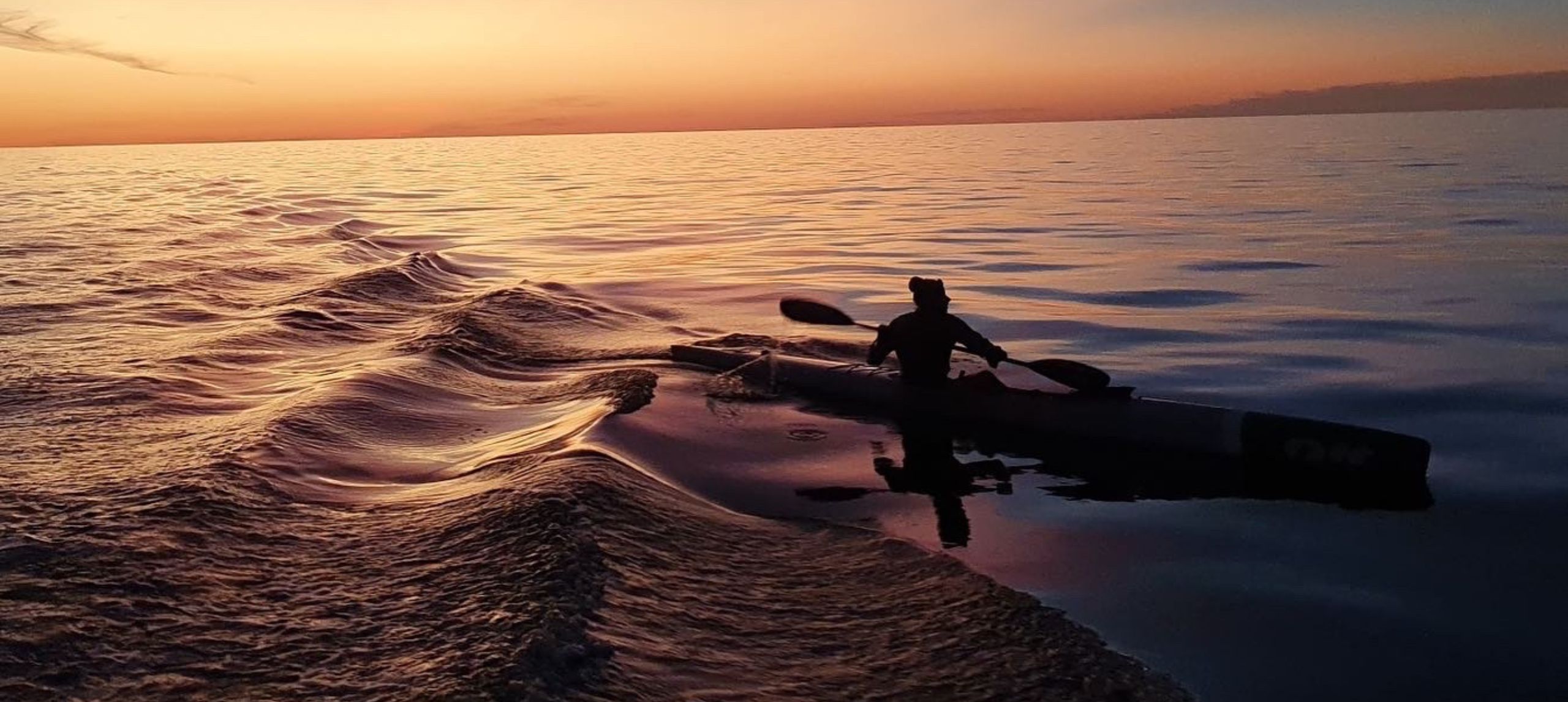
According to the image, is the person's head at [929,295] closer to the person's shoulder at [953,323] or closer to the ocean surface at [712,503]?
the person's shoulder at [953,323]

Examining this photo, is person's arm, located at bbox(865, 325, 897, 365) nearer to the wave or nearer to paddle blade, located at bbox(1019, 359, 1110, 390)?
paddle blade, located at bbox(1019, 359, 1110, 390)

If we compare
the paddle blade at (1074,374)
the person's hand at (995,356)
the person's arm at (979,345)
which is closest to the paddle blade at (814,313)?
the person's arm at (979,345)

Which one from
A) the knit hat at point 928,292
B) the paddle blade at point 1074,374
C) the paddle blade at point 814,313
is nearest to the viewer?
the paddle blade at point 1074,374

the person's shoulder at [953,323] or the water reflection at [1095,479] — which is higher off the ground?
the person's shoulder at [953,323]

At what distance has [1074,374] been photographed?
8227mm

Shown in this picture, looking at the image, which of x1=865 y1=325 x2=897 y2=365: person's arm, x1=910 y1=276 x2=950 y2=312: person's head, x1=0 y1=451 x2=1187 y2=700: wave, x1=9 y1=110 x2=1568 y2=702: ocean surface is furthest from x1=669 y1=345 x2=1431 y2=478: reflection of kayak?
x1=0 y1=451 x2=1187 y2=700: wave

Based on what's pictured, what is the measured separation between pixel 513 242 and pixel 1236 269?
1662cm

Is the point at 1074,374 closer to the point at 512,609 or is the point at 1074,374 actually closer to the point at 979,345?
the point at 979,345

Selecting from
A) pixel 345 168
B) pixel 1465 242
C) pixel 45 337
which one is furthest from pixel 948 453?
pixel 345 168

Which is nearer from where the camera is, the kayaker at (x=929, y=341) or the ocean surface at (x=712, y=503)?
the ocean surface at (x=712, y=503)

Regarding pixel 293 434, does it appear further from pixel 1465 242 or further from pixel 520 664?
pixel 1465 242

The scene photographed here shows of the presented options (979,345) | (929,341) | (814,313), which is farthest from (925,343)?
(814,313)

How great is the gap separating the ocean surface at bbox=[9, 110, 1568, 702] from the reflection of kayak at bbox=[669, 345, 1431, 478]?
38cm

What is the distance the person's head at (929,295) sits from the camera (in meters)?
8.65
